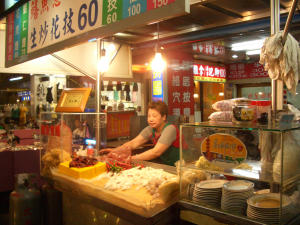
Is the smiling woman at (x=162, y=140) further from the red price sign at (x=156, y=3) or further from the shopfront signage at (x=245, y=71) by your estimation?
the shopfront signage at (x=245, y=71)

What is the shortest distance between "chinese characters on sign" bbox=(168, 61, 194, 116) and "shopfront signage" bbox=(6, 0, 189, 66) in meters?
3.82

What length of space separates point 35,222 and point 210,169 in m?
1.97

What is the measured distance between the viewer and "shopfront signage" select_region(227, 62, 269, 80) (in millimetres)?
8008

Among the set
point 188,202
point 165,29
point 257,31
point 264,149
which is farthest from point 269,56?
point 165,29

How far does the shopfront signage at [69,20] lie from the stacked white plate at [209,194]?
1165 millimetres

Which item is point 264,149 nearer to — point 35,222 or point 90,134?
point 90,134

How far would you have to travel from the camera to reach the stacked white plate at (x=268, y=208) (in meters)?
1.53

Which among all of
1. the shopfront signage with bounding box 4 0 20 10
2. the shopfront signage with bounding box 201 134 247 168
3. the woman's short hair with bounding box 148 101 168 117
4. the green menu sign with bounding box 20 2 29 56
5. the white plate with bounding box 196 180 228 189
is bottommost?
the white plate with bounding box 196 180 228 189

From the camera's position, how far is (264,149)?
1.71 m

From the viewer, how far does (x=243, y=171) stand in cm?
172

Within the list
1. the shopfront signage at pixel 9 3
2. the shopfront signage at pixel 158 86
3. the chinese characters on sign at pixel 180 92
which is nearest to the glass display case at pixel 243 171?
the shopfront signage at pixel 9 3

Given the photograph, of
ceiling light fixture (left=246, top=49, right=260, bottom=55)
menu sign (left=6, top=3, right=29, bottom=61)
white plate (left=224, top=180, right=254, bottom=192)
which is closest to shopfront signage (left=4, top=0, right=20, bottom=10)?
menu sign (left=6, top=3, right=29, bottom=61)

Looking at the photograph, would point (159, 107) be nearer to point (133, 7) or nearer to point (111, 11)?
point (111, 11)

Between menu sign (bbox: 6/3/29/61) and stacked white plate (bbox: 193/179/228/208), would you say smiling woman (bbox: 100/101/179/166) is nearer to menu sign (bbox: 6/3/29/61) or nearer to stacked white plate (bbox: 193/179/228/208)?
stacked white plate (bbox: 193/179/228/208)
